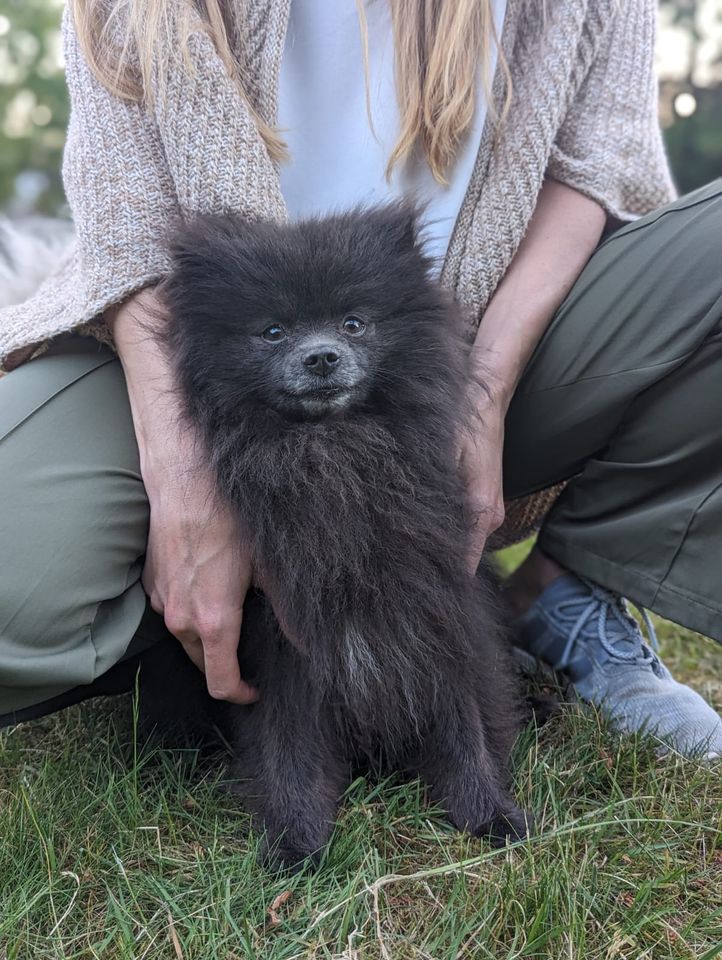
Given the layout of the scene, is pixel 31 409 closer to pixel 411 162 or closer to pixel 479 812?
pixel 411 162

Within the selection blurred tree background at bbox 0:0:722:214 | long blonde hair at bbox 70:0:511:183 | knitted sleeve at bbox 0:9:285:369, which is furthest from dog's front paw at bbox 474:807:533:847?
blurred tree background at bbox 0:0:722:214

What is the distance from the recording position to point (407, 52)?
1958 millimetres

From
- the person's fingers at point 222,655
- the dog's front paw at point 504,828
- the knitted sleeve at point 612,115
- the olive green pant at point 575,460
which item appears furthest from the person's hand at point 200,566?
the knitted sleeve at point 612,115

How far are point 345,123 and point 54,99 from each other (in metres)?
6.01

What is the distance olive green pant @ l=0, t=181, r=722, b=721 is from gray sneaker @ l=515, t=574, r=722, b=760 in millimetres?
120

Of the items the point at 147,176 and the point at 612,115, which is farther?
the point at 612,115

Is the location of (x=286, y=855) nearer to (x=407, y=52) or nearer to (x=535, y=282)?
(x=535, y=282)

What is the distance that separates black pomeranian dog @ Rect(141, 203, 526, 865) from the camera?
1.64 m

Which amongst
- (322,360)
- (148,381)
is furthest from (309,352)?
(148,381)

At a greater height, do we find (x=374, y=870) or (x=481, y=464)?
(x=481, y=464)

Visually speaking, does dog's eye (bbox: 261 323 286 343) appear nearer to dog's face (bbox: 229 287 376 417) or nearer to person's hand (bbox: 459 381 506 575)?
dog's face (bbox: 229 287 376 417)

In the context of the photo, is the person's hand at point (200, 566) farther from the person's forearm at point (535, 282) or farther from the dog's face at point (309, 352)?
the person's forearm at point (535, 282)

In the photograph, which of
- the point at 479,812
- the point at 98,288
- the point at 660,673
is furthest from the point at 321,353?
the point at 660,673

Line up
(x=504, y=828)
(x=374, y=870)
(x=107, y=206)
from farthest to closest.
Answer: (x=107, y=206), (x=504, y=828), (x=374, y=870)
